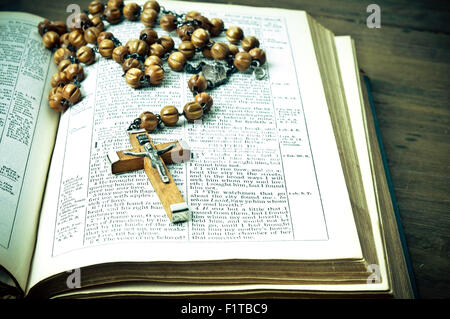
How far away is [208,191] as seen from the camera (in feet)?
3.10

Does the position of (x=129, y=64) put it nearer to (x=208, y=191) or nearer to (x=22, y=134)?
(x=22, y=134)

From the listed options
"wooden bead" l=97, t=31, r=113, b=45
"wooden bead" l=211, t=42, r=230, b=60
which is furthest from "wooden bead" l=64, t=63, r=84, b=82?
"wooden bead" l=211, t=42, r=230, b=60

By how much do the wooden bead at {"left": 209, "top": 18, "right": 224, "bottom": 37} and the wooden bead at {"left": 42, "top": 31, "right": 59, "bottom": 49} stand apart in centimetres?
44

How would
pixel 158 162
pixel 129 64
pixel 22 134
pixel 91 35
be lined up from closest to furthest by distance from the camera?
pixel 158 162, pixel 22 134, pixel 129 64, pixel 91 35

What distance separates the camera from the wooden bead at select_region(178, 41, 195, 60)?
48.2 inches

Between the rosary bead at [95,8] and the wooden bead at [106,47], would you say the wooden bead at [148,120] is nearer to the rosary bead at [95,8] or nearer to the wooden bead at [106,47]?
the wooden bead at [106,47]

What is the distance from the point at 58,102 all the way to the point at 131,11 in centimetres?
37

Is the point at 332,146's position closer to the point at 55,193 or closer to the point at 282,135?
the point at 282,135

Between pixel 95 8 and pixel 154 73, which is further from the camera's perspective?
pixel 95 8

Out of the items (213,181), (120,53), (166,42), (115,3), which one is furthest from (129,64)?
(213,181)

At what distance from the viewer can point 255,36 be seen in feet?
4.42

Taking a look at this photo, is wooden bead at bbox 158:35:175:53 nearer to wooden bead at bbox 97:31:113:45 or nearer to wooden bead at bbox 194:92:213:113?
wooden bead at bbox 97:31:113:45

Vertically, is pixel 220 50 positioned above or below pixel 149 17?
below

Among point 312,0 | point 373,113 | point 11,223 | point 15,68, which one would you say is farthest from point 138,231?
point 312,0
